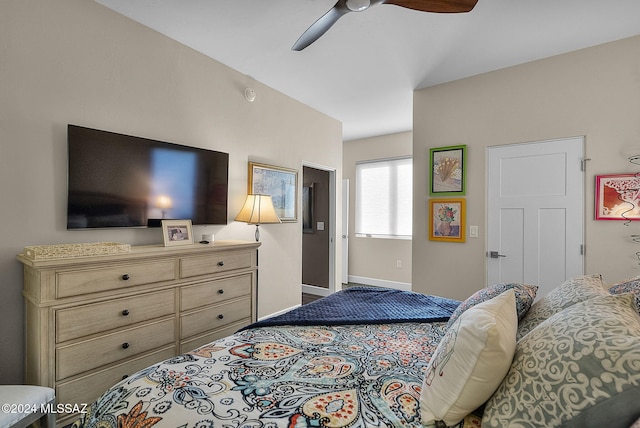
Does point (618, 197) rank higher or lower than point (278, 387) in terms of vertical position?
higher

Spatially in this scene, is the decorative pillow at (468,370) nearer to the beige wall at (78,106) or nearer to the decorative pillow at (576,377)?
the decorative pillow at (576,377)

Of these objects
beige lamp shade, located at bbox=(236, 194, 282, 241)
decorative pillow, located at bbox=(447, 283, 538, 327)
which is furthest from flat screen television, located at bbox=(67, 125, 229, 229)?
decorative pillow, located at bbox=(447, 283, 538, 327)

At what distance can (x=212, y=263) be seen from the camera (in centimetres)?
254

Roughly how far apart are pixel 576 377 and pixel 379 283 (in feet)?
16.5

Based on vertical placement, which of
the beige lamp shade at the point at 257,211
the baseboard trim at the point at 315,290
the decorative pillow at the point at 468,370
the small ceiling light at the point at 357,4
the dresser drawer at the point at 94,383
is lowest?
the baseboard trim at the point at 315,290

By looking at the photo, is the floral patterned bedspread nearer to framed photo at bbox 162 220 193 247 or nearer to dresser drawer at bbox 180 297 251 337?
dresser drawer at bbox 180 297 251 337

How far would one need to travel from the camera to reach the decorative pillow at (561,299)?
1261 millimetres

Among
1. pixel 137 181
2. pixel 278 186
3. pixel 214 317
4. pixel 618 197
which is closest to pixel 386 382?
pixel 214 317

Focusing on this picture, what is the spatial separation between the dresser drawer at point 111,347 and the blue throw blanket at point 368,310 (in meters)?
0.92

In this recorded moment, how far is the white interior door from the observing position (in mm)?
2787

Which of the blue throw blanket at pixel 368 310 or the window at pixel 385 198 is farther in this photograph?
the window at pixel 385 198

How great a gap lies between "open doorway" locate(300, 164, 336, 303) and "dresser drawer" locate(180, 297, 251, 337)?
2.35 meters

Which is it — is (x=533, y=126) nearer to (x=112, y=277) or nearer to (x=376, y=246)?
(x=376, y=246)

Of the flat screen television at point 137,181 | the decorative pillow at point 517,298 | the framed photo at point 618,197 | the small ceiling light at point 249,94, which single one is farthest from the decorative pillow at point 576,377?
the small ceiling light at point 249,94
